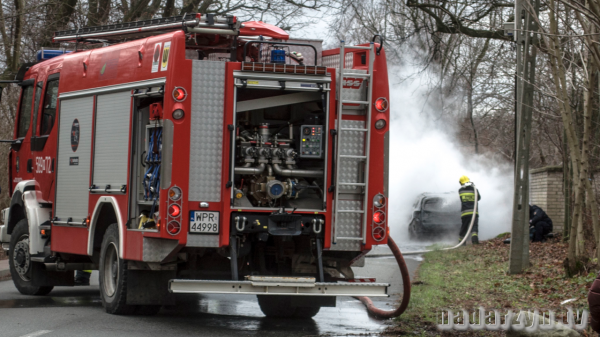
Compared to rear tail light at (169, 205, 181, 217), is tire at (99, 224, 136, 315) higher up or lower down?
lower down

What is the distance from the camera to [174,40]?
8.05 m

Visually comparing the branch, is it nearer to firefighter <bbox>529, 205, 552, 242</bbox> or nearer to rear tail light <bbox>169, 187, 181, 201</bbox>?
firefighter <bbox>529, 205, 552, 242</bbox>

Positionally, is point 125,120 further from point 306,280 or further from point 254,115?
point 306,280

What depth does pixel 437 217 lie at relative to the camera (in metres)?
22.0

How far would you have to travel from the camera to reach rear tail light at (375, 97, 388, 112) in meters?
8.35

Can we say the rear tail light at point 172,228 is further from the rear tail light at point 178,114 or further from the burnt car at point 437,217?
the burnt car at point 437,217

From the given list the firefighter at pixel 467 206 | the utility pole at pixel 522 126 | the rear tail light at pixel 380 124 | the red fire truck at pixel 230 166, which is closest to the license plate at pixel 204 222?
the red fire truck at pixel 230 166

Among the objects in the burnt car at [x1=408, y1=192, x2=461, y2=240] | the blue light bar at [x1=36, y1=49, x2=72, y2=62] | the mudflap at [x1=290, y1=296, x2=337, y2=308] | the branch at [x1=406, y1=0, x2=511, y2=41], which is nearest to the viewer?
the mudflap at [x1=290, y1=296, x2=337, y2=308]

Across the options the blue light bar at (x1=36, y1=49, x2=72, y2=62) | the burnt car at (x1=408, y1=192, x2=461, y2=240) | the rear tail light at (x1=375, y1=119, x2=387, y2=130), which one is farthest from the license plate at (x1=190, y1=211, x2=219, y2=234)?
the burnt car at (x1=408, y1=192, x2=461, y2=240)

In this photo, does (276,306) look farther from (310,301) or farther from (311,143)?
(311,143)

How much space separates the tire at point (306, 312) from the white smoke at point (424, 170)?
528 inches

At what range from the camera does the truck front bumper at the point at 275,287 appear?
736cm

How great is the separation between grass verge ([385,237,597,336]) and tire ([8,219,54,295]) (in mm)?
4991

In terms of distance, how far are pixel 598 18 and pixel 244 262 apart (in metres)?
4.29
